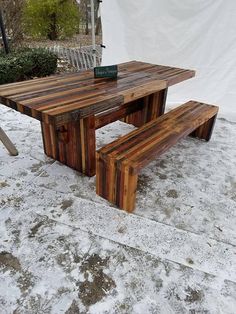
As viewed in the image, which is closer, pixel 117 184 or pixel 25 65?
pixel 117 184

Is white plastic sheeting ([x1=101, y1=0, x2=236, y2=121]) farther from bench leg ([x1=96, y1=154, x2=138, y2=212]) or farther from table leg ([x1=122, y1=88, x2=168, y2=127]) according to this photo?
bench leg ([x1=96, y1=154, x2=138, y2=212])

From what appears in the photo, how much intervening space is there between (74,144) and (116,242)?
2.91 feet

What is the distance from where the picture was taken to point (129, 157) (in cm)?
163

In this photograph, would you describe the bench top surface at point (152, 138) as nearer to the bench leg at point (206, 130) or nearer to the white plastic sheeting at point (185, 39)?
the bench leg at point (206, 130)

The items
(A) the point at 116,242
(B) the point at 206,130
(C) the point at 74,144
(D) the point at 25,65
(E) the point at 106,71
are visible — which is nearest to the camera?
(A) the point at 116,242

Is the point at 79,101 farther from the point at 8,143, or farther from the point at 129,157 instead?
the point at 8,143

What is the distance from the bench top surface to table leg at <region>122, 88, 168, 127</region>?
369 millimetres

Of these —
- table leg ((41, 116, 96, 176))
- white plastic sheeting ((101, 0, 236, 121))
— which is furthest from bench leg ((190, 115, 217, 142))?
table leg ((41, 116, 96, 176))

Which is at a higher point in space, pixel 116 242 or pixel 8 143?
pixel 8 143

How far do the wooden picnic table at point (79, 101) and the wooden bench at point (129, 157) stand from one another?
0.89ft

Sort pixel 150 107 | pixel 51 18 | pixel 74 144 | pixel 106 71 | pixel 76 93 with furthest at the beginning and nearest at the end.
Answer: pixel 51 18 < pixel 150 107 < pixel 106 71 < pixel 74 144 < pixel 76 93

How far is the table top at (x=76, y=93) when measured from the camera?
1.48m

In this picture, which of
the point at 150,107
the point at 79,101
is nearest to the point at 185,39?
the point at 150,107

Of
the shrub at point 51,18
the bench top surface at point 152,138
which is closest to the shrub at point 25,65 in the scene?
the bench top surface at point 152,138
